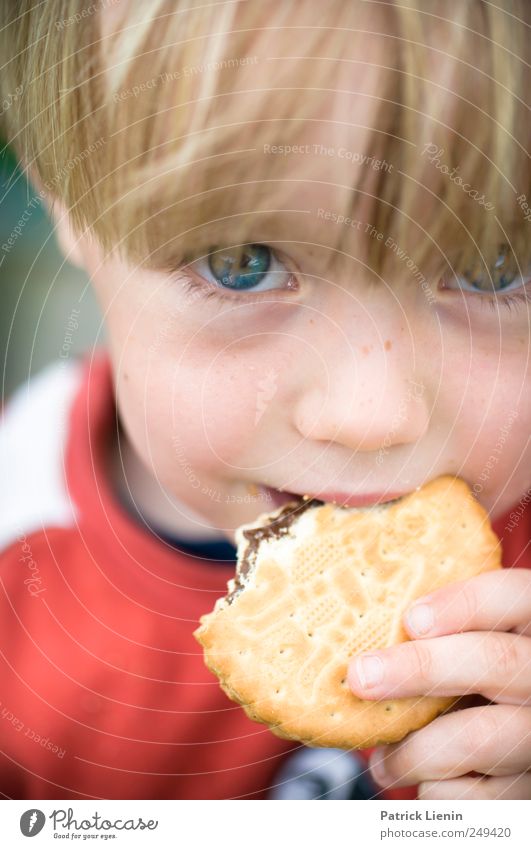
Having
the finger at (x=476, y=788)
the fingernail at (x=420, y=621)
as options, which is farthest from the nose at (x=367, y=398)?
the finger at (x=476, y=788)

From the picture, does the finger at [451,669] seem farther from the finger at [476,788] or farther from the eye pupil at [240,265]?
the eye pupil at [240,265]

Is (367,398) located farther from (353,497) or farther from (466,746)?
(466,746)

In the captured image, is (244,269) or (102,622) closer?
(244,269)

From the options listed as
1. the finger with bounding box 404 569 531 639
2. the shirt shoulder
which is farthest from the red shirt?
the finger with bounding box 404 569 531 639

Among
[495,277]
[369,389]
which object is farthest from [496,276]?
[369,389]

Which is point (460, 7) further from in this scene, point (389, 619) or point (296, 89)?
point (389, 619)

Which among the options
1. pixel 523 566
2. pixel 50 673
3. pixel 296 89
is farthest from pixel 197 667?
pixel 296 89
